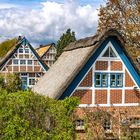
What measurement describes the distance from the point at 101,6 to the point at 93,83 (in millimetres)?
14553

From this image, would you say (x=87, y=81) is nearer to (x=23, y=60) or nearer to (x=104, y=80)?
(x=104, y=80)

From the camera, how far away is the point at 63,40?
73.3m

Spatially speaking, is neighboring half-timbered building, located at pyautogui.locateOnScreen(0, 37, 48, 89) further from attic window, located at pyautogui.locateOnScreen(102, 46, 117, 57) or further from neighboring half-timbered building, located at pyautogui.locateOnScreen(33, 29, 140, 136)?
attic window, located at pyautogui.locateOnScreen(102, 46, 117, 57)

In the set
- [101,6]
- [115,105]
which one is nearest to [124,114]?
[115,105]

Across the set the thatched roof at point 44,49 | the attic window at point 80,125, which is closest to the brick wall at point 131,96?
the attic window at point 80,125

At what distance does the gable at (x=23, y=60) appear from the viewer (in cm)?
4681

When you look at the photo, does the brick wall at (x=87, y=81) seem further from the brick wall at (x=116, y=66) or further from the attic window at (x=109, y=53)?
the brick wall at (x=116, y=66)

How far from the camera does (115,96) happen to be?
68.2 ft

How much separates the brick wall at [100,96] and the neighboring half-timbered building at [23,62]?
1017 inches

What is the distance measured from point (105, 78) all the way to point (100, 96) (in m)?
0.89

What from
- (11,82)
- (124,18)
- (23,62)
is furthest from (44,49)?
(11,82)

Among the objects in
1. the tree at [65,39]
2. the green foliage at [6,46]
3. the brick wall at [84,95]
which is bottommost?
the brick wall at [84,95]

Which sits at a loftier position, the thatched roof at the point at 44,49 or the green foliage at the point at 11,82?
the thatched roof at the point at 44,49

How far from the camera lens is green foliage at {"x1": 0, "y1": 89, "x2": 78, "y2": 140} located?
1272 centimetres
